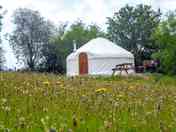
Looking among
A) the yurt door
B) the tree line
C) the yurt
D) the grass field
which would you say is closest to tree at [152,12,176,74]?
the yurt

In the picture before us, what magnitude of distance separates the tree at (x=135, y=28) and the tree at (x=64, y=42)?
678 cm

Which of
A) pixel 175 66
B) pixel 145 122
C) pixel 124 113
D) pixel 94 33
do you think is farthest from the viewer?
pixel 94 33

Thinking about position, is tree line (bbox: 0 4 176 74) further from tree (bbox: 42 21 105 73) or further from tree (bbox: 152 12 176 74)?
tree (bbox: 152 12 176 74)

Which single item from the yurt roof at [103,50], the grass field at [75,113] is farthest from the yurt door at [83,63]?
the grass field at [75,113]

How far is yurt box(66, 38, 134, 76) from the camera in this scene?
5206cm

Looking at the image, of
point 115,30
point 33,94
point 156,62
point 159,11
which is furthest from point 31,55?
point 33,94

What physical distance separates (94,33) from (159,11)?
686 inches

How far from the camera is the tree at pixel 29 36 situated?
8000 centimetres

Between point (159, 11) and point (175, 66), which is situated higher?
point (159, 11)

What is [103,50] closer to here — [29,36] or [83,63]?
[83,63]

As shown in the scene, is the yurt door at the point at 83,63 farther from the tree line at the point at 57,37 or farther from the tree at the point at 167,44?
the tree line at the point at 57,37

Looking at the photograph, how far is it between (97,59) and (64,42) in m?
33.2

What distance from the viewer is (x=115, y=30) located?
82.1 m

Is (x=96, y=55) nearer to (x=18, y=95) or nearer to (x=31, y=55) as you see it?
(x=31, y=55)
